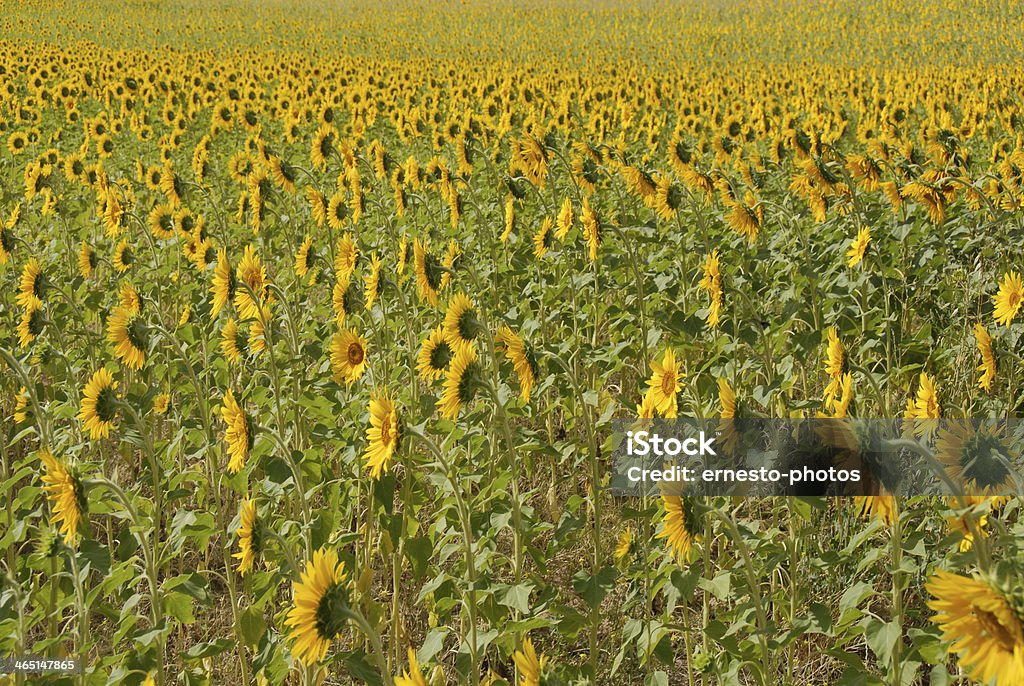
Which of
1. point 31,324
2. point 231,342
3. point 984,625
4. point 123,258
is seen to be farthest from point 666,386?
point 123,258

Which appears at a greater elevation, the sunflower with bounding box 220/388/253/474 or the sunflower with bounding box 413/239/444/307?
the sunflower with bounding box 413/239/444/307

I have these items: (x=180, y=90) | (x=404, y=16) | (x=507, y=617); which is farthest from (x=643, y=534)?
(x=404, y=16)

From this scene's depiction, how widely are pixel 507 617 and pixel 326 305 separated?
195cm

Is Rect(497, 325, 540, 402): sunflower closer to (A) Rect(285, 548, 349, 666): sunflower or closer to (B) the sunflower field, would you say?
(B) the sunflower field

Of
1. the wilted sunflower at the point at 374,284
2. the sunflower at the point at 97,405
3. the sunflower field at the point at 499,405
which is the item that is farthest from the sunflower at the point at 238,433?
the wilted sunflower at the point at 374,284

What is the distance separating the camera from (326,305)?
161 inches

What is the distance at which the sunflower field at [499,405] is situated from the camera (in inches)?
82.6

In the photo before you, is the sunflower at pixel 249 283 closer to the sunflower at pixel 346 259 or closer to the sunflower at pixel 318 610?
the sunflower at pixel 346 259

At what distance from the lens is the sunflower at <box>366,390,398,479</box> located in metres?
2.19

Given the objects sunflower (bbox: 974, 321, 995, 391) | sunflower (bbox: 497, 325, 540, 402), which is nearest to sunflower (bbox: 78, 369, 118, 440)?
sunflower (bbox: 497, 325, 540, 402)

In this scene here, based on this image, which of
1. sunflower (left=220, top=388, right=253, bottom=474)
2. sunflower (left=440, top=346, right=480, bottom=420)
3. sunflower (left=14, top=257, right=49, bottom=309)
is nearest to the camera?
sunflower (left=440, top=346, right=480, bottom=420)

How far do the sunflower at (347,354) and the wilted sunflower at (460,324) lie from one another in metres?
0.43

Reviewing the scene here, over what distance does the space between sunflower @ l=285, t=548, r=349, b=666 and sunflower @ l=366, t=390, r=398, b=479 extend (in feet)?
1.83

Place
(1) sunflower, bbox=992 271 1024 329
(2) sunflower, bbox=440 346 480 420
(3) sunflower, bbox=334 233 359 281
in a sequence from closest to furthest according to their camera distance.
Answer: (2) sunflower, bbox=440 346 480 420 → (1) sunflower, bbox=992 271 1024 329 → (3) sunflower, bbox=334 233 359 281
